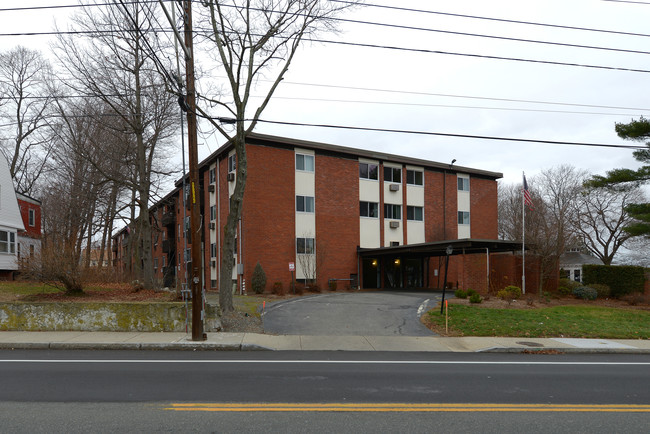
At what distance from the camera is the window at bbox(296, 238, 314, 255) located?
3027 cm

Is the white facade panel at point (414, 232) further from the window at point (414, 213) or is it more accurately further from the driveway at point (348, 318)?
the driveway at point (348, 318)

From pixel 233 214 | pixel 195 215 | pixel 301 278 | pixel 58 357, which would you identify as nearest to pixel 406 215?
pixel 301 278

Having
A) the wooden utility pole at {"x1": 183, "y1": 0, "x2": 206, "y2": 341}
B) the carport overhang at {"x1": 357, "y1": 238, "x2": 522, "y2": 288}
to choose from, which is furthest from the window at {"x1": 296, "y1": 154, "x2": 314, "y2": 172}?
the wooden utility pole at {"x1": 183, "y1": 0, "x2": 206, "y2": 341}

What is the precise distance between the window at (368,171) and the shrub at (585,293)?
14988 millimetres

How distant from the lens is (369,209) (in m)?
33.5

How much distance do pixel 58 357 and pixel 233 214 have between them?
7368 millimetres

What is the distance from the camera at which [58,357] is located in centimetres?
991

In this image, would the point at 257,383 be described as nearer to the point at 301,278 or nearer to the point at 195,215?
the point at 195,215

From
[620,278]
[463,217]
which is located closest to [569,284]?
[620,278]

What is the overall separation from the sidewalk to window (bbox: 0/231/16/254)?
69.6 ft

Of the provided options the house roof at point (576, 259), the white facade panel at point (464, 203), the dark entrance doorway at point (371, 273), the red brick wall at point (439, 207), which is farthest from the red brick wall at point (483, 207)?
the house roof at point (576, 259)

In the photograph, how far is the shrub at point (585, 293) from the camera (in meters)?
25.6

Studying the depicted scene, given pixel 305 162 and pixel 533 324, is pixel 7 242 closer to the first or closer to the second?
pixel 305 162

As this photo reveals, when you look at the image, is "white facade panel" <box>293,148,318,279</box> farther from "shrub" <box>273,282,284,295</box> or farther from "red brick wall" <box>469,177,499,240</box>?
"red brick wall" <box>469,177,499,240</box>
